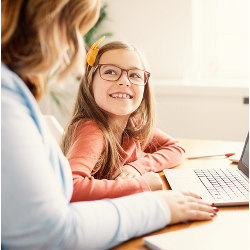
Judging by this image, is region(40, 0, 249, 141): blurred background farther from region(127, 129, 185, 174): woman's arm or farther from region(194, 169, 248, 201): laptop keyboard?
region(194, 169, 248, 201): laptop keyboard

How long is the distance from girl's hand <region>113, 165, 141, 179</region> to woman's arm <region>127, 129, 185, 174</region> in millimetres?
20

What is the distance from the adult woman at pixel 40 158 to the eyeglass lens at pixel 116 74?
54 cm

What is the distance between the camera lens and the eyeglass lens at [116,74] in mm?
1261

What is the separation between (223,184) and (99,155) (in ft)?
1.19

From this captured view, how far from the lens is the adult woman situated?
1.89 ft

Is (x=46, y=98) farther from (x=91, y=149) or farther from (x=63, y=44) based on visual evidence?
(x=63, y=44)

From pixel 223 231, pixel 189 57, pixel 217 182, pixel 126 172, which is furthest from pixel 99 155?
pixel 189 57

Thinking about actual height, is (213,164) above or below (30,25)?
below

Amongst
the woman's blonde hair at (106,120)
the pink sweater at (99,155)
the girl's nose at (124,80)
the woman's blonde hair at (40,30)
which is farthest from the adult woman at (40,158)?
the girl's nose at (124,80)

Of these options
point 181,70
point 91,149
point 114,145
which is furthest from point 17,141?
point 181,70

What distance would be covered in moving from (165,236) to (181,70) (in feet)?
7.62

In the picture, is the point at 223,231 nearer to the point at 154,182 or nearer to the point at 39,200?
the point at 154,182

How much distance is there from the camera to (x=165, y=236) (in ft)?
2.42

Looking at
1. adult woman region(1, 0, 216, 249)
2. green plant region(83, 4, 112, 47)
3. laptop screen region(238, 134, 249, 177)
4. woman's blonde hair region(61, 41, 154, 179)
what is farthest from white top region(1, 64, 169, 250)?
green plant region(83, 4, 112, 47)
